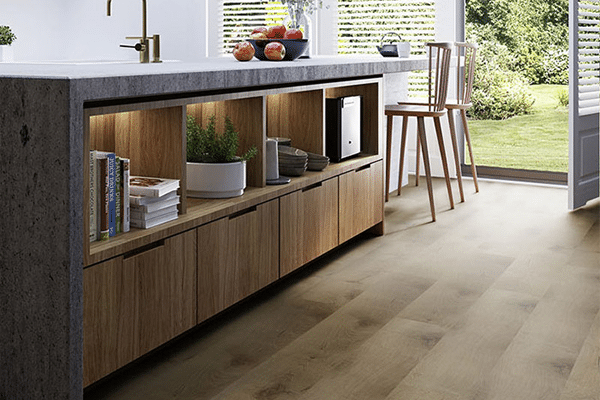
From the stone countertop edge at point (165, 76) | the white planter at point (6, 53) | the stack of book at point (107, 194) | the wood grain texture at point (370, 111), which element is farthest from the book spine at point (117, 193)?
the white planter at point (6, 53)

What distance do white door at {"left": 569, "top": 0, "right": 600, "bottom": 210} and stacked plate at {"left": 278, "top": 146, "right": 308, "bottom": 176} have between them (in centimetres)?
219

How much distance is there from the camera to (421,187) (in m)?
5.64

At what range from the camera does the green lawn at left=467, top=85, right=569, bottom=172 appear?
33.5 ft

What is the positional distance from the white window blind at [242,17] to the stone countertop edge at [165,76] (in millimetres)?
3426

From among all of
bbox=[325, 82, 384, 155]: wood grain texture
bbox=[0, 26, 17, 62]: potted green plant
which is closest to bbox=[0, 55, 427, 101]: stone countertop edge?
bbox=[325, 82, 384, 155]: wood grain texture

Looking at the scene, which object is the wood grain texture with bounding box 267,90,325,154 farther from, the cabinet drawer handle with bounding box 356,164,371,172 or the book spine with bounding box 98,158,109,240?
the book spine with bounding box 98,158,109,240

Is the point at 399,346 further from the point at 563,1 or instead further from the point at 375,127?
the point at 563,1

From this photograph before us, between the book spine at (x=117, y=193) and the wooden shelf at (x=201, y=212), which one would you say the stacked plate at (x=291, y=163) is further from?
the book spine at (x=117, y=193)

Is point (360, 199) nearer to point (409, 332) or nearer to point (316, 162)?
point (316, 162)

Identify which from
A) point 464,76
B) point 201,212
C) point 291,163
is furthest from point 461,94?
point 201,212

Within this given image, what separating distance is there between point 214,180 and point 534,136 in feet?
27.5

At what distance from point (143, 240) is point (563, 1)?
860cm

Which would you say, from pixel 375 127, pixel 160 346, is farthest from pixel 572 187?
pixel 160 346

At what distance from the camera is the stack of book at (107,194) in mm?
2117
